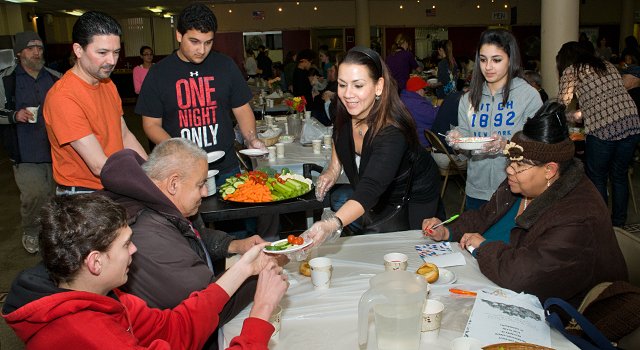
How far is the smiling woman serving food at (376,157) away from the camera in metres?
2.44

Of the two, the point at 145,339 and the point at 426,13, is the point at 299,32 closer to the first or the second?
the point at 426,13

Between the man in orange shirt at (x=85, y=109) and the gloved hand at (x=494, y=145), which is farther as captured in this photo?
the gloved hand at (x=494, y=145)

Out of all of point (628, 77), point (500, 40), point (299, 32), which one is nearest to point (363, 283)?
point (500, 40)

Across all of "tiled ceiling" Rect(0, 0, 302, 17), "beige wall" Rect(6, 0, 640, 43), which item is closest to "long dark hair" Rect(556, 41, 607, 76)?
"tiled ceiling" Rect(0, 0, 302, 17)

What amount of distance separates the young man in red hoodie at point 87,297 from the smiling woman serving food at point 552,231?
89cm

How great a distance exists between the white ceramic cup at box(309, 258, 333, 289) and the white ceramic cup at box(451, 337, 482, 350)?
24.8 inches

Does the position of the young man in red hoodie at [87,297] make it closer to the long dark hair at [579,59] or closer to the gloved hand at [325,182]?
the gloved hand at [325,182]

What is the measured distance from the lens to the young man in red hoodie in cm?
125

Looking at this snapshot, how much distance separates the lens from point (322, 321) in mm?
1801

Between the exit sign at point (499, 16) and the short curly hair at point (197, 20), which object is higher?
the exit sign at point (499, 16)

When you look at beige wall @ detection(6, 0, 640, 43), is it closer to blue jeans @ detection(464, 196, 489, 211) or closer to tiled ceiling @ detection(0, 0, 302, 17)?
tiled ceiling @ detection(0, 0, 302, 17)

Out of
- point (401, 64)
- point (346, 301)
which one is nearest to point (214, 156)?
point (346, 301)

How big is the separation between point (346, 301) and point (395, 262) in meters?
0.27

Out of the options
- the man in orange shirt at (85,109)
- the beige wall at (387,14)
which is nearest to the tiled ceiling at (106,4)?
the beige wall at (387,14)
